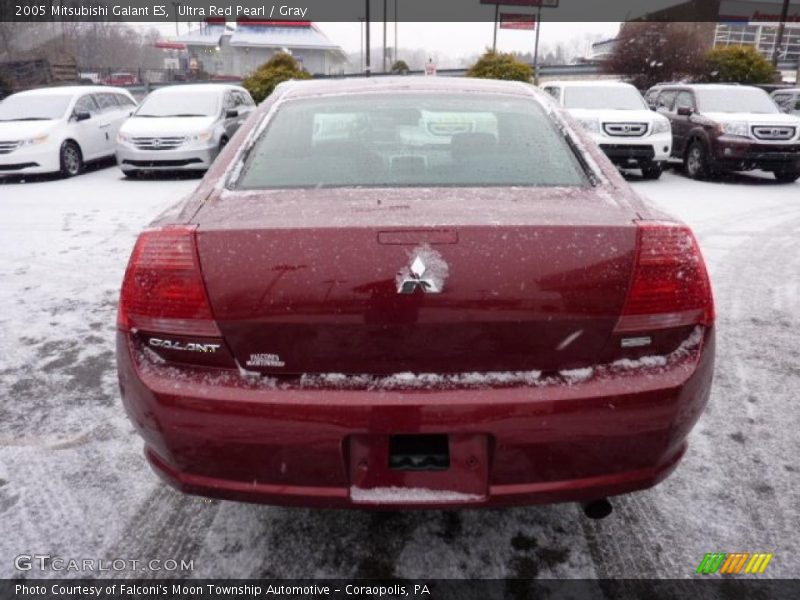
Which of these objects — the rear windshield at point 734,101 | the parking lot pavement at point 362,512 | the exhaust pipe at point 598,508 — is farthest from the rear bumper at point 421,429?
the rear windshield at point 734,101

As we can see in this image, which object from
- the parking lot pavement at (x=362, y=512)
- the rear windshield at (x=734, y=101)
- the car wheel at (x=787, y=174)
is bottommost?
the car wheel at (x=787, y=174)

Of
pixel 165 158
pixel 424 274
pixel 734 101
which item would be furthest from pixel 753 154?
pixel 424 274

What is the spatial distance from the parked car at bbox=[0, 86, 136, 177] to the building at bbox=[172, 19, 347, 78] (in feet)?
116

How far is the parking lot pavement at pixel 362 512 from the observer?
2146 millimetres

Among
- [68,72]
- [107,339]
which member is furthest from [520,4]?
[107,339]

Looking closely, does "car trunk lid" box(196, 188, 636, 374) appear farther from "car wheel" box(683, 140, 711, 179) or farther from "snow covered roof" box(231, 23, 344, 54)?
"snow covered roof" box(231, 23, 344, 54)

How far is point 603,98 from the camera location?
38.7 ft

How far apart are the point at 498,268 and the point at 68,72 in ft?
115

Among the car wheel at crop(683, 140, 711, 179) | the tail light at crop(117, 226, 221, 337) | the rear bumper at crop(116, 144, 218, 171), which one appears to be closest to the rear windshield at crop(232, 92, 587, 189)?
the tail light at crop(117, 226, 221, 337)

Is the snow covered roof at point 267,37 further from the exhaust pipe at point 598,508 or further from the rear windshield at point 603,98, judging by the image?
the exhaust pipe at point 598,508

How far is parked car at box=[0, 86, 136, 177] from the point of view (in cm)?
1078

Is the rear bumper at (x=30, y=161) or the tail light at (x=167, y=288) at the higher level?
the tail light at (x=167, y=288)

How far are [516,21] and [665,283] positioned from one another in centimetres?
4264

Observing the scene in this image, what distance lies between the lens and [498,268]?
168 centimetres
